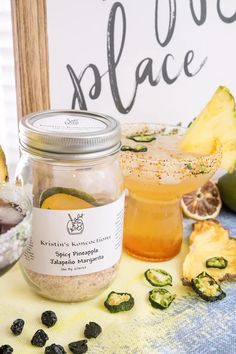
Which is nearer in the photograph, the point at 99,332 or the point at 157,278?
the point at 99,332

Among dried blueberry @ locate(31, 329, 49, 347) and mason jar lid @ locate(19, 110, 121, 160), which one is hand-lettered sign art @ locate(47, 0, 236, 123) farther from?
dried blueberry @ locate(31, 329, 49, 347)

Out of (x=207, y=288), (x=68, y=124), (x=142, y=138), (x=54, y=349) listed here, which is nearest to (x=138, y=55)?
(x=142, y=138)

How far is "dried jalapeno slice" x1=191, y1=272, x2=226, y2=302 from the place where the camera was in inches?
24.8

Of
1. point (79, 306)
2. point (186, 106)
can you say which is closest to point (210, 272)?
point (79, 306)

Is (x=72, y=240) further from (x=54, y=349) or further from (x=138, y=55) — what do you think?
(x=138, y=55)

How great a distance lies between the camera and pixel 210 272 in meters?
0.69

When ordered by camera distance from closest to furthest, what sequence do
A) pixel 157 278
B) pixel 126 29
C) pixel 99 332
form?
pixel 99 332 < pixel 157 278 < pixel 126 29

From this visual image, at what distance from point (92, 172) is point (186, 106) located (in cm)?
39

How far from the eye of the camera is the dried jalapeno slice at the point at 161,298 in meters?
0.62

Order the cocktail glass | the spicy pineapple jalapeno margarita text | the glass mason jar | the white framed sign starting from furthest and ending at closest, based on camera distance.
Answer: the white framed sign, the spicy pineapple jalapeno margarita text, the glass mason jar, the cocktail glass

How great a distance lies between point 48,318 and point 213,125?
35 cm

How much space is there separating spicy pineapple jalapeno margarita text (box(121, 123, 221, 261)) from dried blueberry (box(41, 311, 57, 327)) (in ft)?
0.66

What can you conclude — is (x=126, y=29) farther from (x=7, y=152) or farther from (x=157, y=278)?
(x=157, y=278)

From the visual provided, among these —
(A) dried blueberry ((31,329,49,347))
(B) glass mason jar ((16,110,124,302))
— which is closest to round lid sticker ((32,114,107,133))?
(B) glass mason jar ((16,110,124,302))
